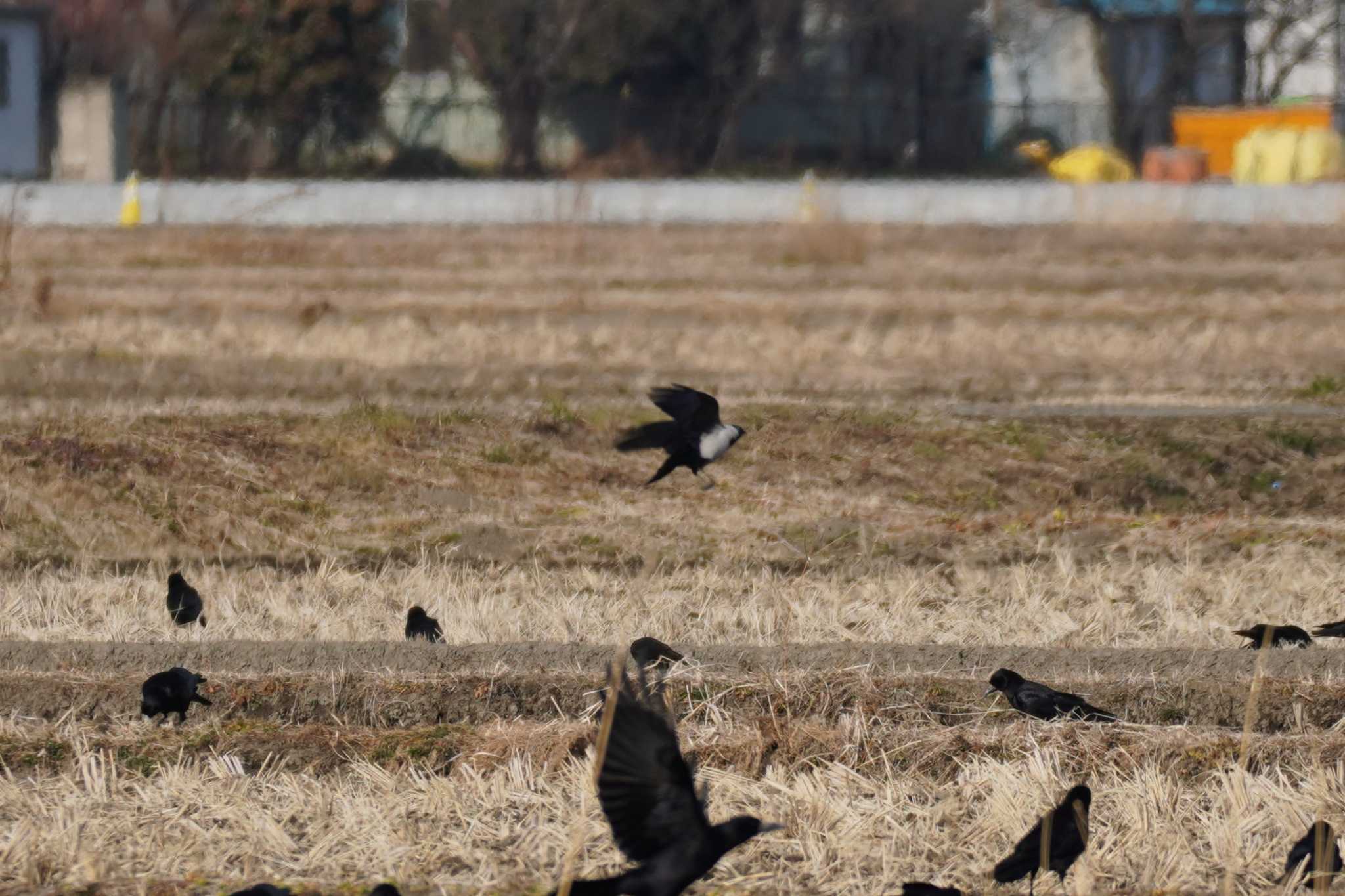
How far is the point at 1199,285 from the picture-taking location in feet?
67.6

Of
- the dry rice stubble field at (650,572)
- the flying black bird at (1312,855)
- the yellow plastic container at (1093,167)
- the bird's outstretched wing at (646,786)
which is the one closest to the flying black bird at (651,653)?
the dry rice stubble field at (650,572)

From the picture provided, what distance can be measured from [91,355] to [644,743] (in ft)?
34.9

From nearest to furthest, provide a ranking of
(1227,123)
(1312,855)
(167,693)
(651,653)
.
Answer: (1312,855) < (167,693) < (651,653) < (1227,123)

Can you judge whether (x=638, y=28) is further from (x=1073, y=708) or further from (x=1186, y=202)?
(x=1073, y=708)

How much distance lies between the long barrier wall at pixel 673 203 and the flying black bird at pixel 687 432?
1892 centimetres

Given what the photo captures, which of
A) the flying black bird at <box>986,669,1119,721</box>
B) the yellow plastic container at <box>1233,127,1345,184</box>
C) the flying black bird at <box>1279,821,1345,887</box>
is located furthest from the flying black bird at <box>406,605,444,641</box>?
the yellow plastic container at <box>1233,127,1345,184</box>

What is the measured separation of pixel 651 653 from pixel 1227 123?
35.4 meters

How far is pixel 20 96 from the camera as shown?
1622 inches

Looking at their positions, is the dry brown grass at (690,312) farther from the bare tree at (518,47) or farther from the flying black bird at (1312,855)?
the bare tree at (518,47)

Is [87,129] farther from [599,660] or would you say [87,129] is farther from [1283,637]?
[1283,637]

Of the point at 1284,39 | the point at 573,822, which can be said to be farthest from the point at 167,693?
the point at 1284,39

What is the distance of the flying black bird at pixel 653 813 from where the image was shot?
454 centimetres

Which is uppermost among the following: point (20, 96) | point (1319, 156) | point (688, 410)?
point (20, 96)

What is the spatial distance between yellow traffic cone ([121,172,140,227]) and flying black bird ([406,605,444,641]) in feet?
65.1
